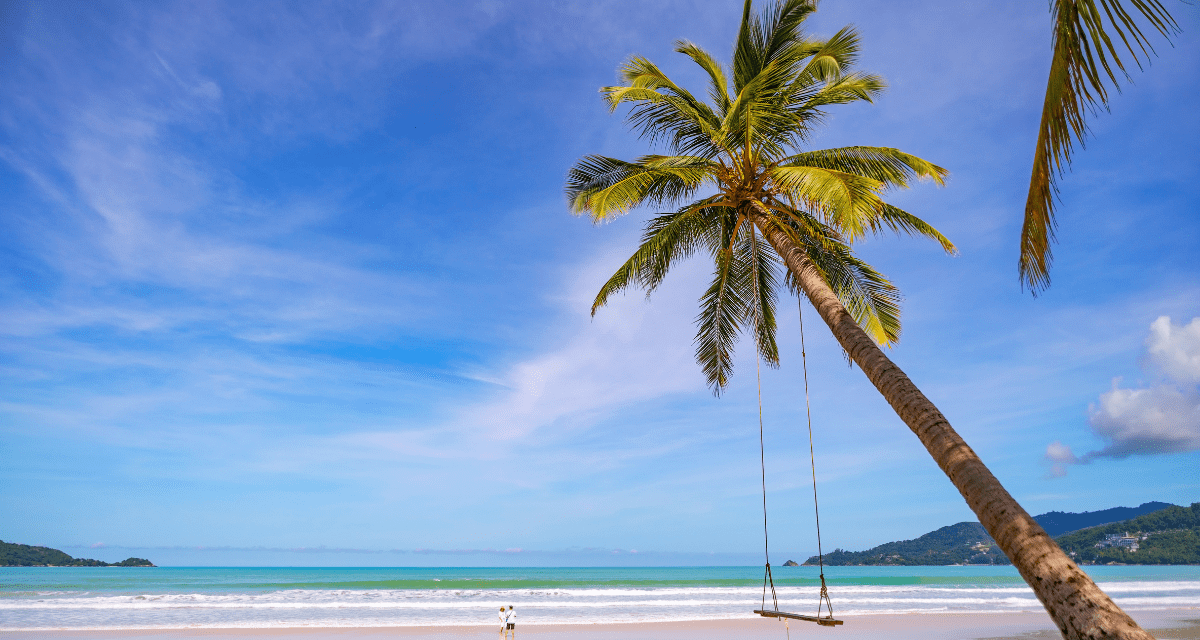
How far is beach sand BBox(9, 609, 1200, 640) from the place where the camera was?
13.9m

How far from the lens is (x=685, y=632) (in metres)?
14.8

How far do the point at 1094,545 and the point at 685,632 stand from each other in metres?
69.0

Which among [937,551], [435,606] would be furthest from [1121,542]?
[435,606]

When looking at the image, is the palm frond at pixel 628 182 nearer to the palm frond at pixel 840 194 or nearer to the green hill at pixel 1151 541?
the palm frond at pixel 840 194

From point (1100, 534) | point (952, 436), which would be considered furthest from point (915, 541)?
point (952, 436)

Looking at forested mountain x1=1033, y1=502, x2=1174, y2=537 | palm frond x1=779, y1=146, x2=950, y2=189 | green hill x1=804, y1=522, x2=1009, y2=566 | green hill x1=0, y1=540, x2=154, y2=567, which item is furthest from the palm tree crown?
forested mountain x1=1033, y1=502, x2=1174, y2=537

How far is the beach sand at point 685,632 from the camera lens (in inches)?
549

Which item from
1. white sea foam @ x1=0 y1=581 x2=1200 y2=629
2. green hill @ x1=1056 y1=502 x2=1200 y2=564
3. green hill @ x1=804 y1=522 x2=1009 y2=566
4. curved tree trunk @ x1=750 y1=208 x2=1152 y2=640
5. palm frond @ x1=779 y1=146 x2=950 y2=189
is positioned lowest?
green hill @ x1=804 y1=522 x2=1009 y2=566

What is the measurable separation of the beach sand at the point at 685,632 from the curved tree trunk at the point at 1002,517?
11.4 meters

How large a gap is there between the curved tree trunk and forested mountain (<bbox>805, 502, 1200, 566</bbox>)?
4511cm

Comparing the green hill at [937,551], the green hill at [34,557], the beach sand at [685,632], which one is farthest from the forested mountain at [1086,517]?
the green hill at [34,557]

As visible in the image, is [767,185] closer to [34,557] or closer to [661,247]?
[661,247]

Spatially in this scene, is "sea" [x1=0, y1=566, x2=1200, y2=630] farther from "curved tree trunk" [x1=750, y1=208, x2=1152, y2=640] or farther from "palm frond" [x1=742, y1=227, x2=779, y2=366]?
"curved tree trunk" [x1=750, y1=208, x2=1152, y2=640]

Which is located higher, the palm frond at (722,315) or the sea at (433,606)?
the palm frond at (722,315)
